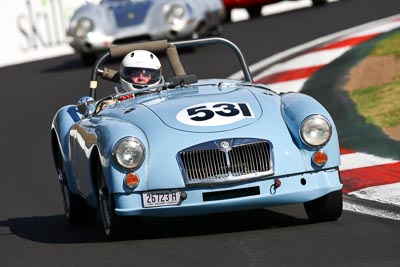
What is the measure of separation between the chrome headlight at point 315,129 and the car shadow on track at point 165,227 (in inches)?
21.9

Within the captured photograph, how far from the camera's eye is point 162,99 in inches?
339

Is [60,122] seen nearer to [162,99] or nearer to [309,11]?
[162,99]

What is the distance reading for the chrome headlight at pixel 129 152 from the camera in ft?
25.1

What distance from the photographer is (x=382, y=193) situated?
8.70 metres

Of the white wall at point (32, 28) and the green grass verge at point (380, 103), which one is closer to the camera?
the green grass verge at point (380, 103)

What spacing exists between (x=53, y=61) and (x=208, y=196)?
565 inches

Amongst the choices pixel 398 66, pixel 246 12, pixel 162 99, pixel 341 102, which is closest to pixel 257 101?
pixel 162 99

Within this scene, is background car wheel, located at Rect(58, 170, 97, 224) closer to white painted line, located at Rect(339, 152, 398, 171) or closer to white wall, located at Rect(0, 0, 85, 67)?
white painted line, located at Rect(339, 152, 398, 171)

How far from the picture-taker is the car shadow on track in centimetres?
798

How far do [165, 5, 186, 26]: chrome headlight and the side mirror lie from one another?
1049 cm

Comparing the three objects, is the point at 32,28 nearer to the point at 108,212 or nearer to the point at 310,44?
the point at 310,44

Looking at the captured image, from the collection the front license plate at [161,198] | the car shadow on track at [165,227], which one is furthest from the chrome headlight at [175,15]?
the front license plate at [161,198]

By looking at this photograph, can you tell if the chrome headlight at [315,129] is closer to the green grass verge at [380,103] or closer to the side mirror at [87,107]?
the side mirror at [87,107]

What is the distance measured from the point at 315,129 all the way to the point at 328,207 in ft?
1.54
